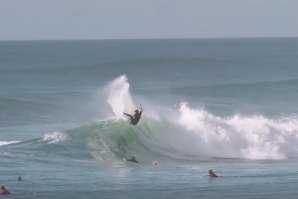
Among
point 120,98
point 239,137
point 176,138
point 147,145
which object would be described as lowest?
point 147,145

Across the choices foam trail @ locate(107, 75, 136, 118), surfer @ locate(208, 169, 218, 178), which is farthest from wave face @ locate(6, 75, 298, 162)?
surfer @ locate(208, 169, 218, 178)

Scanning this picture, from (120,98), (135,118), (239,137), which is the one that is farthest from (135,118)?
(239,137)

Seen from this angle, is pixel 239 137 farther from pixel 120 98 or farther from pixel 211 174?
pixel 211 174

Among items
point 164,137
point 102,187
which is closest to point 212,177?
point 102,187

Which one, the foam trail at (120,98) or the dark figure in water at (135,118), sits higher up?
the foam trail at (120,98)

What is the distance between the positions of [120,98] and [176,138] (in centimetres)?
435

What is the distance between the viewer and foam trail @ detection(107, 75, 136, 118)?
141 ft

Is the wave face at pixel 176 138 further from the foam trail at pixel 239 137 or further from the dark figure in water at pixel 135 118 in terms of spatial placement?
the dark figure in water at pixel 135 118

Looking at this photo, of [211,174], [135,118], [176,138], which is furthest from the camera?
[176,138]

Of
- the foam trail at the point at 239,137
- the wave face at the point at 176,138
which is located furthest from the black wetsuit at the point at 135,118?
the foam trail at the point at 239,137

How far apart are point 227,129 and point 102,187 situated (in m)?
13.6

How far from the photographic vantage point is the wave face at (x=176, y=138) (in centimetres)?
3806

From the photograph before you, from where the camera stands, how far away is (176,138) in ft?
133

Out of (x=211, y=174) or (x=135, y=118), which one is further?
(x=135, y=118)
